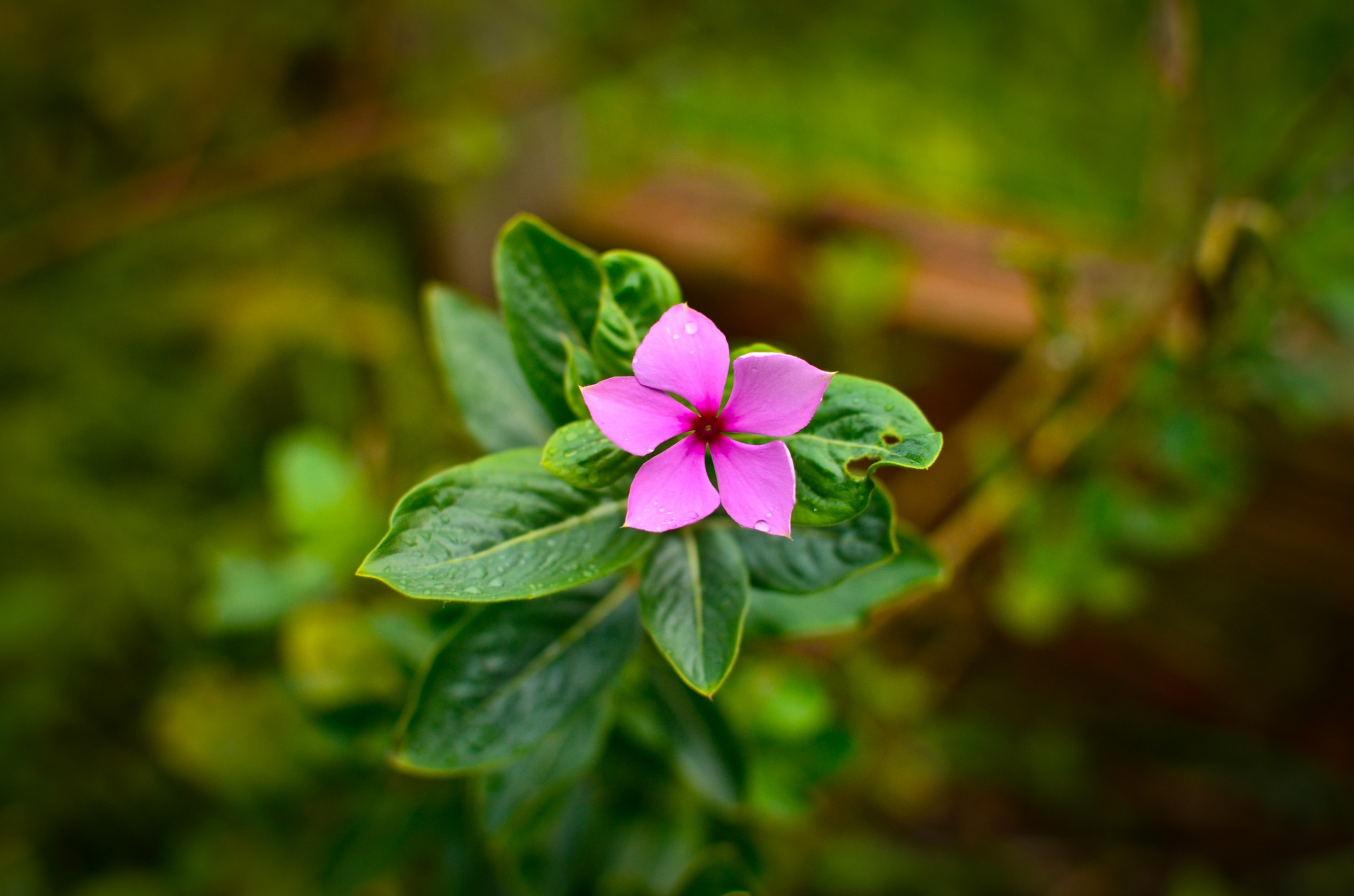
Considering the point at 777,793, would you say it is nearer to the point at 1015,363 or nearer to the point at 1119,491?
the point at 1119,491

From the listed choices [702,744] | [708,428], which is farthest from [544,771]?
[708,428]

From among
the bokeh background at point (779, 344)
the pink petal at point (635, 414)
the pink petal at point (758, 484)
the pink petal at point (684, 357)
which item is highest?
the pink petal at point (684, 357)

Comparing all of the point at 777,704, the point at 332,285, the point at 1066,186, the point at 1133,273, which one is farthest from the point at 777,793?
the point at 1066,186

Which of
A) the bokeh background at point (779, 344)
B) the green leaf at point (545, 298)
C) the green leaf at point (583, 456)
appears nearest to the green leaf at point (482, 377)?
the green leaf at point (545, 298)

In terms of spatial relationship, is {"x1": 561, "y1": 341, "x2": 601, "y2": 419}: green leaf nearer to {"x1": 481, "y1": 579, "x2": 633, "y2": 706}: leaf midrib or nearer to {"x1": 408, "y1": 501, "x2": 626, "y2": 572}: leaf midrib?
{"x1": 408, "y1": 501, "x2": 626, "y2": 572}: leaf midrib

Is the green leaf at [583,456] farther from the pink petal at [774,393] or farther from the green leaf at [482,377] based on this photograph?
the green leaf at [482,377]
